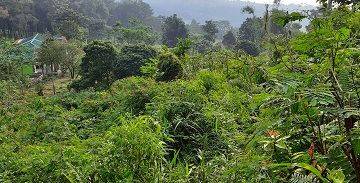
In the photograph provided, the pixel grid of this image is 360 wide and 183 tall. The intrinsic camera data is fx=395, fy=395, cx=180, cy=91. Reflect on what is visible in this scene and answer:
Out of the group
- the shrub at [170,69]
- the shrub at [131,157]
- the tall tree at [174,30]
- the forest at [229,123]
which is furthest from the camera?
the tall tree at [174,30]

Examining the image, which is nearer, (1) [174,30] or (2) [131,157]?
(2) [131,157]

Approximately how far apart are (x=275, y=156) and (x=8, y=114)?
48.3 feet

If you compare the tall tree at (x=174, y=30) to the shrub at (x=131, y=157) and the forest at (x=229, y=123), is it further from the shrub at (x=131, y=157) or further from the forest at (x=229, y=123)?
the shrub at (x=131, y=157)

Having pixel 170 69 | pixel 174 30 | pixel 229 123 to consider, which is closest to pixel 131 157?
pixel 229 123

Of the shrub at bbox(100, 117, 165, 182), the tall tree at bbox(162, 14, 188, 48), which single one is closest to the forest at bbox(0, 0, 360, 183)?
the shrub at bbox(100, 117, 165, 182)

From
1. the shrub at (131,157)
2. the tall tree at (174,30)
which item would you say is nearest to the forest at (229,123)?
the shrub at (131,157)

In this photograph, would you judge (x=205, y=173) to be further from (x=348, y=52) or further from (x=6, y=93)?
(x=6, y=93)

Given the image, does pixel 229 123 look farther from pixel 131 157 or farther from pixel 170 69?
pixel 170 69

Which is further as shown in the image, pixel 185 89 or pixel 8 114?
pixel 8 114

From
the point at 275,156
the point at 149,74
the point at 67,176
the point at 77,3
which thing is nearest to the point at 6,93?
the point at 149,74

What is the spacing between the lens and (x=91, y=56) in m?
21.9

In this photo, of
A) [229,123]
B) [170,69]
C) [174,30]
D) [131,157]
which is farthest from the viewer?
[174,30]

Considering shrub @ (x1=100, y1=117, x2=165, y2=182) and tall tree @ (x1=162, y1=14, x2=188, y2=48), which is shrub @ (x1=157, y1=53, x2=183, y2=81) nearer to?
shrub @ (x1=100, y1=117, x2=165, y2=182)

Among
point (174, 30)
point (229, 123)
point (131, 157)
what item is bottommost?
point (174, 30)
